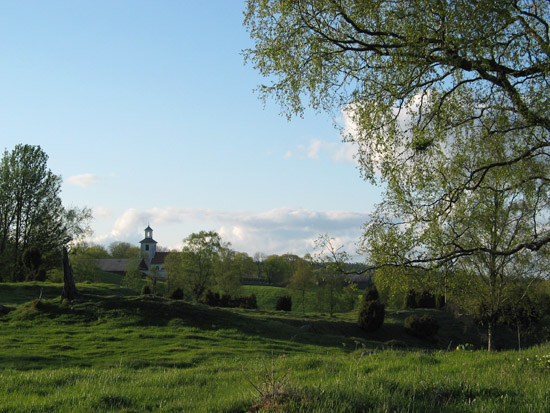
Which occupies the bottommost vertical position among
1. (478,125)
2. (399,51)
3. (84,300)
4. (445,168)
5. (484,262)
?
(84,300)

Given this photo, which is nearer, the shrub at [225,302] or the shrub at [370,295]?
the shrub at [370,295]

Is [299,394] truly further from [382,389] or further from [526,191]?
[526,191]

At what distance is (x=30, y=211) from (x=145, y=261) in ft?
268

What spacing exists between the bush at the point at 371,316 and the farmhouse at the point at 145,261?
80554 millimetres

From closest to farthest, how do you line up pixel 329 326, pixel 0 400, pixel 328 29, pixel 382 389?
pixel 382 389 < pixel 0 400 < pixel 328 29 < pixel 329 326

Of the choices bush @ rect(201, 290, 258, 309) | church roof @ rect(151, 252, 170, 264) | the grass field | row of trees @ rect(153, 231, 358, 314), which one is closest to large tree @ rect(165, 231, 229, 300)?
row of trees @ rect(153, 231, 358, 314)

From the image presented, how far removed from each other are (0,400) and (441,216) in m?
10.2

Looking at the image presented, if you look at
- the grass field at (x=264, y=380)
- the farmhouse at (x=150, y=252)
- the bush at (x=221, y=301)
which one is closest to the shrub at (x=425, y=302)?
the bush at (x=221, y=301)

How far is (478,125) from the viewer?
40.7ft

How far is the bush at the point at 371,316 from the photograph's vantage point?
40906mm

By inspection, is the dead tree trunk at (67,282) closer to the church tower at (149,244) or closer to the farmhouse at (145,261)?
the farmhouse at (145,261)

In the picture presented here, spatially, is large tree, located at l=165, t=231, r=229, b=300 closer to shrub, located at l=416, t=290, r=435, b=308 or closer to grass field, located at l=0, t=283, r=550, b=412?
shrub, located at l=416, t=290, r=435, b=308

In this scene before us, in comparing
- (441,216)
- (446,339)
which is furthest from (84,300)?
(446,339)

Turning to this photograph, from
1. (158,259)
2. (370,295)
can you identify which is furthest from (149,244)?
(370,295)
